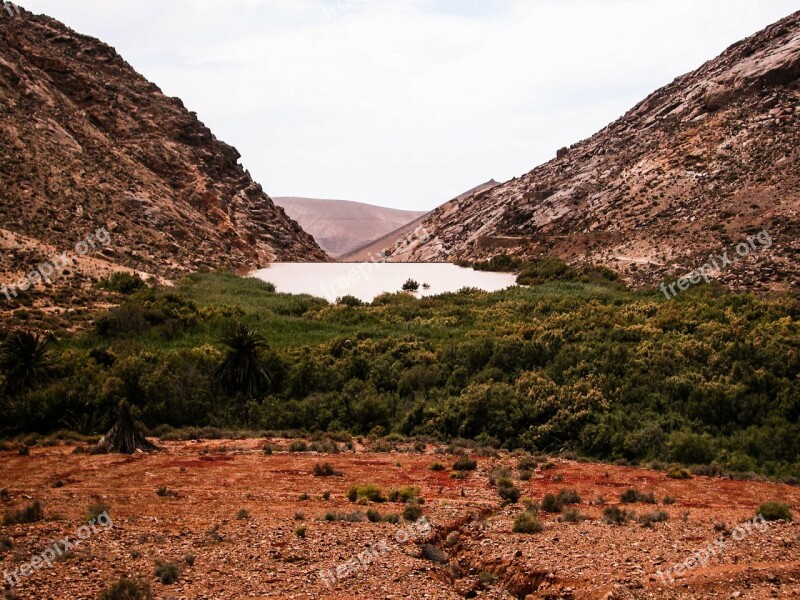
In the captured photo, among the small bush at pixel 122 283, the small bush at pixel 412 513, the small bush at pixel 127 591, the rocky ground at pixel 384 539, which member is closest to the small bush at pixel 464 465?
the rocky ground at pixel 384 539

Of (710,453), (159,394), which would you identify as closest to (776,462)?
(710,453)

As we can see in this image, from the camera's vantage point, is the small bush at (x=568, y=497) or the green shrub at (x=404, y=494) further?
the green shrub at (x=404, y=494)

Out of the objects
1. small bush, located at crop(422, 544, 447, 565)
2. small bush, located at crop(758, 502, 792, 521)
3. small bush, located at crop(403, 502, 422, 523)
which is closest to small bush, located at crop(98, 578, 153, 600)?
small bush, located at crop(422, 544, 447, 565)

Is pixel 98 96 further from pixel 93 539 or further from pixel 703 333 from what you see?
pixel 93 539

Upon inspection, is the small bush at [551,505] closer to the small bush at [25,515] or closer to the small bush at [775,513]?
the small bush at [775,513]

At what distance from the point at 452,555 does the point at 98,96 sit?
201 feet

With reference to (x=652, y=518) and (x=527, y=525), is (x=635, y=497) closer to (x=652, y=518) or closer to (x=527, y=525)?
(x=652, y=518)

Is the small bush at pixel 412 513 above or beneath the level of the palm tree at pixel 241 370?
beneath

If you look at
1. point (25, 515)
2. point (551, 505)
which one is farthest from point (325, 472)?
point (25, 515)

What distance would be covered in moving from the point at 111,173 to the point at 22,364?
3066cm

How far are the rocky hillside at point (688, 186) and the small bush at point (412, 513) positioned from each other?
2989 cm

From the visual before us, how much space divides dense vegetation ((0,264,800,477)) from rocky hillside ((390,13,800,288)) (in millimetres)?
6592

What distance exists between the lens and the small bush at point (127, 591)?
37.6 feet

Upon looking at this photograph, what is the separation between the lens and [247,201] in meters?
78.2
